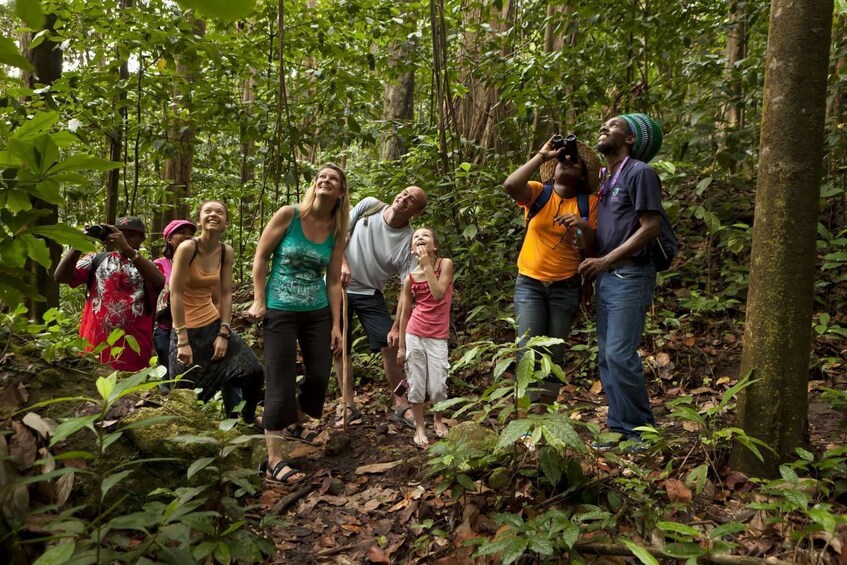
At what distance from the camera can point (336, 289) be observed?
418cm

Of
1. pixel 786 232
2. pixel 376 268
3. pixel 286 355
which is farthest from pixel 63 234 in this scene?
pixel 376 268

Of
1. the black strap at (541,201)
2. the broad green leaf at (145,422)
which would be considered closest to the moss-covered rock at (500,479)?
the broad green leaf at (145,422)

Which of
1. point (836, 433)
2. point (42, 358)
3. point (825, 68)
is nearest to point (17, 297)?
point (42, 358)

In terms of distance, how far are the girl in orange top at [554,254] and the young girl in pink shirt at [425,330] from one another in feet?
2.13

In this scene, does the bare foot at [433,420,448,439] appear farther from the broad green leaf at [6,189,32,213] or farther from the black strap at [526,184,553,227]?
the broad green leaf at [6,189,32,213]

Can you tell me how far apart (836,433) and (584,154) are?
2355 millimetres

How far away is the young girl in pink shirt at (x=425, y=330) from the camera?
13.7 ft

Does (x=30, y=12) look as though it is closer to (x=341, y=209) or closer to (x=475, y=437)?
(x=475, y=437)

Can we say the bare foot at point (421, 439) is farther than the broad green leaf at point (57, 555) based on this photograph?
Yes

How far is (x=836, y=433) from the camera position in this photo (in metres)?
3.38

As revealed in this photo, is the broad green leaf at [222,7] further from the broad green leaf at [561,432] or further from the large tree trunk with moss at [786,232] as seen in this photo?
the large tree trunk with moss at [786,232]

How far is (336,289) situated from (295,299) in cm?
43

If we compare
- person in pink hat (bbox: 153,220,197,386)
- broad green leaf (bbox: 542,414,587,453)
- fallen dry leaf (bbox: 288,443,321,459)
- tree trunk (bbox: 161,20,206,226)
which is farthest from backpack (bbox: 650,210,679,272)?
tree trunk (bbox: 161,20,206,226)

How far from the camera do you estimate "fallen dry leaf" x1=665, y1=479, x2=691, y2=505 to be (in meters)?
2.69
